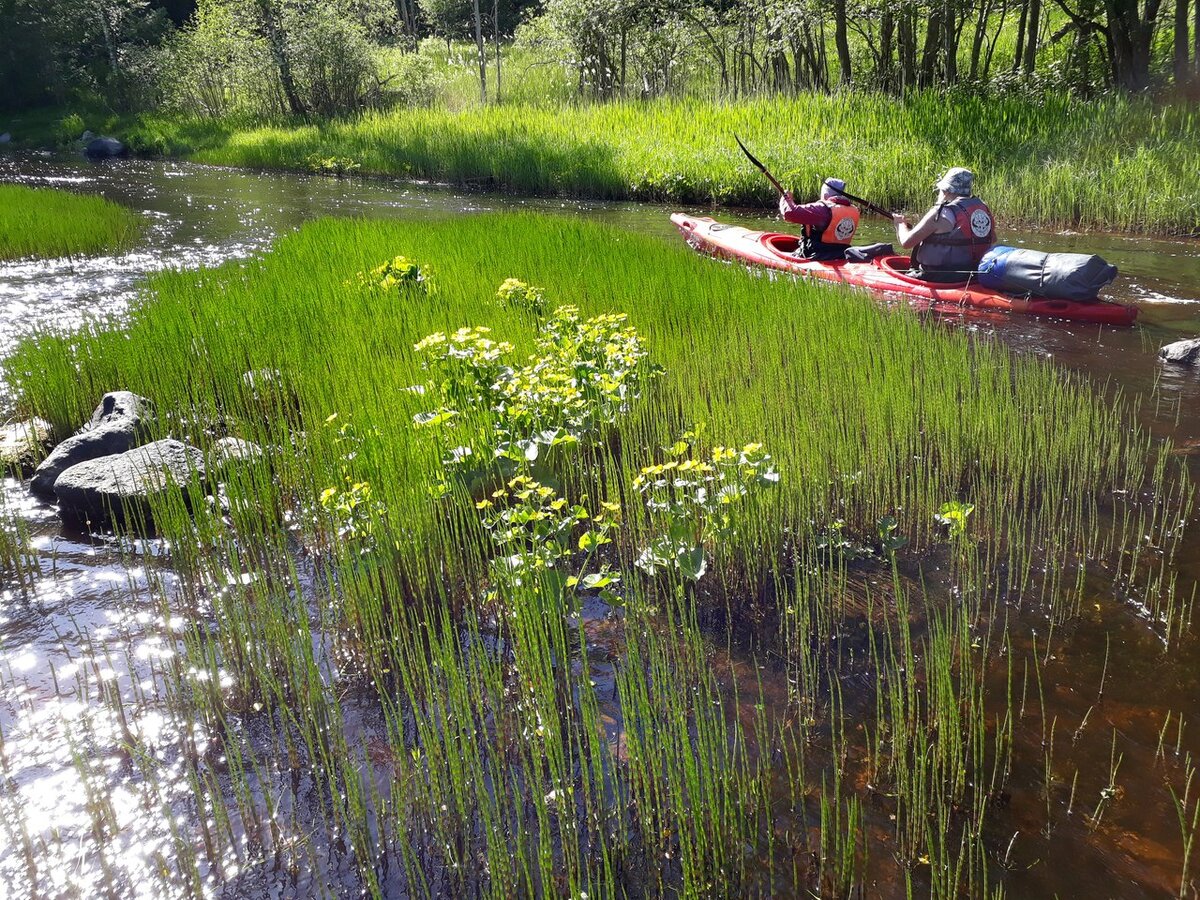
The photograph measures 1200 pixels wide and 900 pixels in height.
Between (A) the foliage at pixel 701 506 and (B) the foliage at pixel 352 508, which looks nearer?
(A) the foliage at pixel 701 506

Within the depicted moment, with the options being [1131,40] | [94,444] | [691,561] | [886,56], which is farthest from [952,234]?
[886,56]

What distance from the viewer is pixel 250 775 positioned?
2867 mm

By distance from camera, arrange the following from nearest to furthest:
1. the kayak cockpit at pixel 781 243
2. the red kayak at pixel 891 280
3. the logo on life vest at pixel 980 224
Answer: the red kayak at pixel 891 280 → the logo on life vest at pixel 980 224 → the kayak cockpit at pixel 781 243

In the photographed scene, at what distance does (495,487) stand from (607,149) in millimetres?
13263

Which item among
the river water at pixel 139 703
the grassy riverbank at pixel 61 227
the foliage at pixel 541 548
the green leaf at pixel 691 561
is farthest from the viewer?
the grassy riverbank at pixel 61 227

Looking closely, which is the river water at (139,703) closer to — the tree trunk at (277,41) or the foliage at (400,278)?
the foliage at (400,278)

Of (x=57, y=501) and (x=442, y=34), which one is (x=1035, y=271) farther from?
(x=442, y=34)

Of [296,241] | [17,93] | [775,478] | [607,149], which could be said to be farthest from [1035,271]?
[17,93]

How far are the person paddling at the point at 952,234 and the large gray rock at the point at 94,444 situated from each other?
20.4 feet

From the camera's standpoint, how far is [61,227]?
11.8 meters

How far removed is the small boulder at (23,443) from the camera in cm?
554

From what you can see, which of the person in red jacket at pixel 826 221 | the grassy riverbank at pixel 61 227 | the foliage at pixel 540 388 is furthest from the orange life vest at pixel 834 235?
the grassy riverbank at pixel 61 227

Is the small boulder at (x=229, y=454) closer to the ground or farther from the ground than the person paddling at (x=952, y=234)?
closer to the ground

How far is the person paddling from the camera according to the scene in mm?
7641
